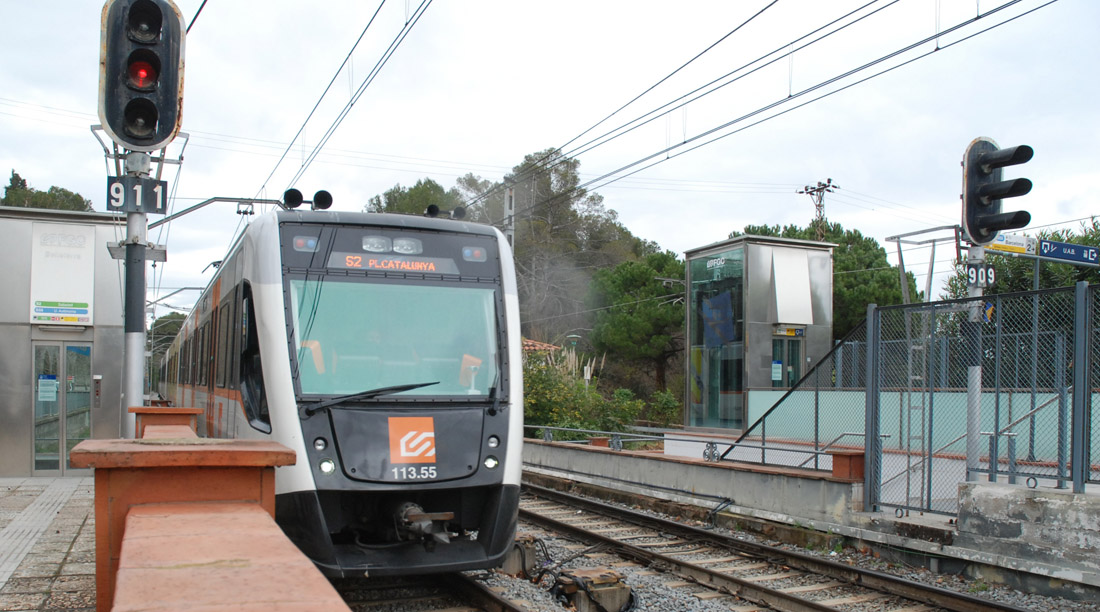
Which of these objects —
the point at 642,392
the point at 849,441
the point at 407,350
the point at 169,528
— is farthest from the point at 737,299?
the point at 642,392

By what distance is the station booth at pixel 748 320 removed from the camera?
2255cm

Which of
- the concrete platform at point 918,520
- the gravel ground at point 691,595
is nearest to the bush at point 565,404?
the concrete platform at point 918,520

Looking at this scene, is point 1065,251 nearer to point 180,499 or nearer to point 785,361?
point 785,361

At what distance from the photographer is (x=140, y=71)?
284 inches

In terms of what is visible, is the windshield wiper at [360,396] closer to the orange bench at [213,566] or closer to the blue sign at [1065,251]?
the orange bench at [213,566]

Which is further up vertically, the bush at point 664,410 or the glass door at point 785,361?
the glass door at point 785,361

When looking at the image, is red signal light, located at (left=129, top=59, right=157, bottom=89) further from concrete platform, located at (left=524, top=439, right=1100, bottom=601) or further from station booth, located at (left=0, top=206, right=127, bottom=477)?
station booth, located at (left=0, top=206, right=127, bottom=477)

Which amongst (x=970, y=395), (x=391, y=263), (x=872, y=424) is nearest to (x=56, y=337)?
(x=391, y=263)

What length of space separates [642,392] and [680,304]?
7.16 m

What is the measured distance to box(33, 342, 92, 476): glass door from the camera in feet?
48.8

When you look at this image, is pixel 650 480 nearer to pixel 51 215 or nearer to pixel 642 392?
pixel 51 215

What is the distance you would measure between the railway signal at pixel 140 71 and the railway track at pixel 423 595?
3.98 m

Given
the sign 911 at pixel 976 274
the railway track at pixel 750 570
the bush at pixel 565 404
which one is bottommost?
the railway track at pixel 750 570

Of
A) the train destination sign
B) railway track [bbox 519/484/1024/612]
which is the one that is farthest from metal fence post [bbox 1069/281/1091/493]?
the train destination sign
